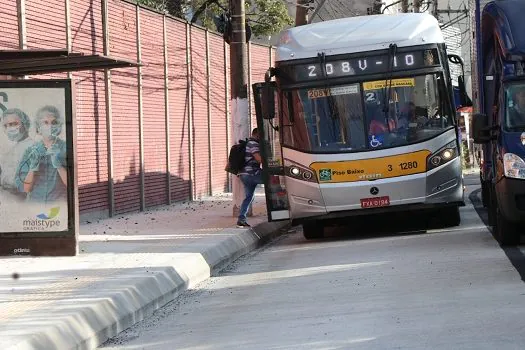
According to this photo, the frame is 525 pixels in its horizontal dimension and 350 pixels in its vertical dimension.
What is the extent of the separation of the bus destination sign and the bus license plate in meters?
2.08

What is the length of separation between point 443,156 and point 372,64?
191cm

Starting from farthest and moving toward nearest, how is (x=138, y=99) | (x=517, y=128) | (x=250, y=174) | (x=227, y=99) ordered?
(x=227, y=99) < (x=138, y=99) < (x=250, y=174) < (x=517, y=128)

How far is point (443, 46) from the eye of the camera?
19375mm

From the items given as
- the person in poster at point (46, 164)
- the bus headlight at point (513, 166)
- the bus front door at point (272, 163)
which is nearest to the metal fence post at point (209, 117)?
the bus front door at point (272, 163)

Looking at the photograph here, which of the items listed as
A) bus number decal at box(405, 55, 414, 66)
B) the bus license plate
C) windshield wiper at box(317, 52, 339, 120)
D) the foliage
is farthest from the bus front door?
the foliage

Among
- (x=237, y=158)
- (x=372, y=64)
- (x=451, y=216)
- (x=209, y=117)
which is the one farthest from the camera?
(x=209, y=117)

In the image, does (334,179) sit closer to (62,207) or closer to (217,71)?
(62,207)

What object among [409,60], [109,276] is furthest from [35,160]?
[409,60]

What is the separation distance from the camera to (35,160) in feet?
50.1

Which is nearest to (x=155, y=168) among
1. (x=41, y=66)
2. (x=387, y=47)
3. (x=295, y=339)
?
(x=387, y=47)

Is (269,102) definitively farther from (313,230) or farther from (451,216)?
(451,216)

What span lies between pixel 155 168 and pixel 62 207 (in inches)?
479

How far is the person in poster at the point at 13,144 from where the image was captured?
15.2m

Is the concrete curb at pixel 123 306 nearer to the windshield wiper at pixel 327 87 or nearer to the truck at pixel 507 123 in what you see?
the windshield wiper at pixel 327 87
